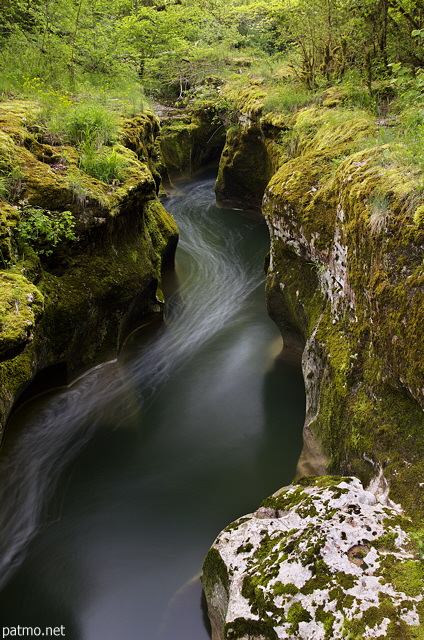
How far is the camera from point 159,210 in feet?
34.5

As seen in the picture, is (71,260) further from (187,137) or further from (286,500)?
(187,137)

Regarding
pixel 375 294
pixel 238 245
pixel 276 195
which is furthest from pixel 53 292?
pixel 238 245

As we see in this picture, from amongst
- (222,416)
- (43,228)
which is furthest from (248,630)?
(43,228)

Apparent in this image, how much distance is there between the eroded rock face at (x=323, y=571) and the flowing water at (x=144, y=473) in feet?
4.33

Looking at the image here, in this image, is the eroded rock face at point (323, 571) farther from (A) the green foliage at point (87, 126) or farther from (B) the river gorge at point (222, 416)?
(A) the green foliage at point (87, 126)

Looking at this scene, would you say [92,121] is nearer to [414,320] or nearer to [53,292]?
[53,292]

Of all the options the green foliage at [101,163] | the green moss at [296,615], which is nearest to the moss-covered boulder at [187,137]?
the green foliage at [101,163]

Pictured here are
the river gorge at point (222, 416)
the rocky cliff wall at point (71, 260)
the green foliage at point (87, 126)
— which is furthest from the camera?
the green foliage at point (87, 126)

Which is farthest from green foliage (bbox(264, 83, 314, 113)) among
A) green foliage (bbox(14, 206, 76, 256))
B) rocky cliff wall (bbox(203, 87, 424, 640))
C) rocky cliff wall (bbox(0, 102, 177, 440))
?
green foliage (bbox(14, 206, 76, 256))

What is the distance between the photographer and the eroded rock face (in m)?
2.43

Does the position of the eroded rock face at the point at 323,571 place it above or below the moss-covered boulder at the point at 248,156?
below

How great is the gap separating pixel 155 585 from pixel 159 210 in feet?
26.6

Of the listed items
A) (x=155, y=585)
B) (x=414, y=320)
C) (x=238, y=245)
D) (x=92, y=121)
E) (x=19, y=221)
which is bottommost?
(x=155, y=585)

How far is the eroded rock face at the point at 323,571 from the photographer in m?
2.43
